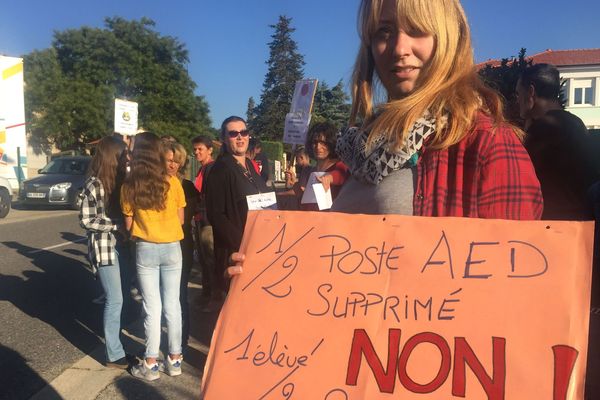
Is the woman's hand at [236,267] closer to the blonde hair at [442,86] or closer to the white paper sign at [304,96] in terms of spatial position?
the blonde hair at [442,86]

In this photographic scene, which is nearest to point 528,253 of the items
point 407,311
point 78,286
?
point 407,311

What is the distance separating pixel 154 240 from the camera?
3.99 metres

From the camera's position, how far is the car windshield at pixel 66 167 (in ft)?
55.9

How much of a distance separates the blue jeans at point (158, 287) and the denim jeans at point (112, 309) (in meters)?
0.34

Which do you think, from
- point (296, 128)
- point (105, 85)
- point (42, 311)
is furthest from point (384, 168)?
point (105, 85)

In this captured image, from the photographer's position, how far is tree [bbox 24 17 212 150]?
113 feet

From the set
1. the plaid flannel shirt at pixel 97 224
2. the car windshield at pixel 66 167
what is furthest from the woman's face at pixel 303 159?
the car windshield at pixel 66 167

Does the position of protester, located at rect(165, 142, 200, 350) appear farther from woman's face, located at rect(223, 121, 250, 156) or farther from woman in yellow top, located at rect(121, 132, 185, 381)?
woman's face, located at rect(223, 121, 250, 156)

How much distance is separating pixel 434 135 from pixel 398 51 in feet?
0.81

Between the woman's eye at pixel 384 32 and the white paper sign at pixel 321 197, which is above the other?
the woman's eye at pixel 384 32

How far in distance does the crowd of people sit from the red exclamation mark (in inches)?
11.9

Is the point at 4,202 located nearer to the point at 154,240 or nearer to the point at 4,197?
the point at 4,197

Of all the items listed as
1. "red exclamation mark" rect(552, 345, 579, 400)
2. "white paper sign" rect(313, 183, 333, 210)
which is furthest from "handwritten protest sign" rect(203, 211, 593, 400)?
"white paper sign" rect(313, 183, 333, 210)

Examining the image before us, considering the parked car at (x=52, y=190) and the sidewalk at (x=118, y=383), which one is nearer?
the sidewalk at (x=118, y=383)
